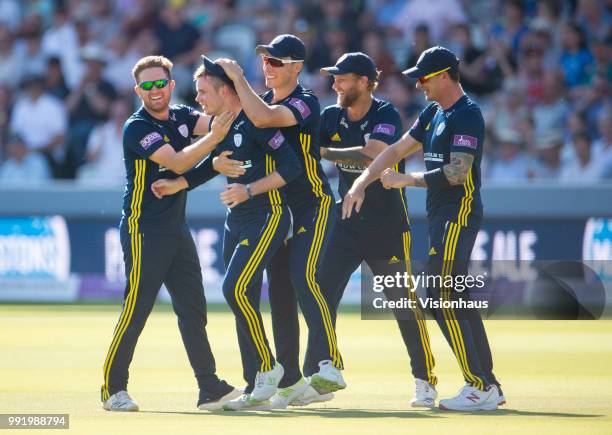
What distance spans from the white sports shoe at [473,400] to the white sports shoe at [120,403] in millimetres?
2016

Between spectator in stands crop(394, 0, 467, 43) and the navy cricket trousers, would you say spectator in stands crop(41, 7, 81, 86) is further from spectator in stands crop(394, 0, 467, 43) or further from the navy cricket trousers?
the navy cricket trousers

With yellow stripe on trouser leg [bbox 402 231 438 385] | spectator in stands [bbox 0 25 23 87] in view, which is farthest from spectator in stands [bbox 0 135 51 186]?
yellow stripe on trouser leg [bbox 402 231 438 385]

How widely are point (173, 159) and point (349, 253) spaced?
1.58 meters

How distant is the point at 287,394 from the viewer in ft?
27.8

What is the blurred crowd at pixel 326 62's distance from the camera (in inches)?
686

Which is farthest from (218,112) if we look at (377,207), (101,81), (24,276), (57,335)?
(101,81)

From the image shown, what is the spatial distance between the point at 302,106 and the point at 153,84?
100 centimetres

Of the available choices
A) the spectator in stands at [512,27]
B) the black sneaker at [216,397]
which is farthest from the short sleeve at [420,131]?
the spectator in stands at [512,27]

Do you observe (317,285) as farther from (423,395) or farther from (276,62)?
(276,62)

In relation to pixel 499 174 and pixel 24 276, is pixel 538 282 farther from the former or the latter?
pixel 24 276

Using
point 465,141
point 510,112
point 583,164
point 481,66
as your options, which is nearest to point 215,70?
point 465,141

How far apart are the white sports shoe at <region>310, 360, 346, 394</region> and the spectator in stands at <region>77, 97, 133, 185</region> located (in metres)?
10.5

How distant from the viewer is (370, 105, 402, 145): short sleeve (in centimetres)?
885

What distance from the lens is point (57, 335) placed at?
42.8ft
